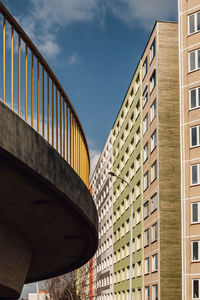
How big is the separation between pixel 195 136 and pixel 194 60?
6214mm

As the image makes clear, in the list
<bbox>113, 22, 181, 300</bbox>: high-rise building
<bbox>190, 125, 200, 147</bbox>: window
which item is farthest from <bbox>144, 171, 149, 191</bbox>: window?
<bbox>190, 125, 200, 147</bbox>: window

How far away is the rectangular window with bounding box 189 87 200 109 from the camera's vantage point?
137 ft

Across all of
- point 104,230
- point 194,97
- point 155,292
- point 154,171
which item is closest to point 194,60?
point 194,97

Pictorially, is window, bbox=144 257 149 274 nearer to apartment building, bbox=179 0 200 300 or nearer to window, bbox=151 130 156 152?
apartment building, bbox=179 0 200 300

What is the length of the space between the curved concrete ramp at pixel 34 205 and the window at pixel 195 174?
2998cm

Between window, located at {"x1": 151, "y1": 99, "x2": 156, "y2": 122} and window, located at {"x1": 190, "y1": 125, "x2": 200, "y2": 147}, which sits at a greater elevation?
window, located at {"x1": 151, "y1": 99, "x2": 156, "y2": 122}

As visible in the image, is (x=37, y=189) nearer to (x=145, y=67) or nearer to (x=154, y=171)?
(x=154, y=171)

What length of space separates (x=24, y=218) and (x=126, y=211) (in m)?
57.8

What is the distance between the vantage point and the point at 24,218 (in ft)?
24.1

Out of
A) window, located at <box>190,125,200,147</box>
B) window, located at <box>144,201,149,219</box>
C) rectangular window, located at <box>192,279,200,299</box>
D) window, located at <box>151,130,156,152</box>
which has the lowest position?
rectangular window, located at <box>192,279,200,299</box>

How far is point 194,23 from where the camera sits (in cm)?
4372

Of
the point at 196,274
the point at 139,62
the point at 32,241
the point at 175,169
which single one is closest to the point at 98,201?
the point at 139,62

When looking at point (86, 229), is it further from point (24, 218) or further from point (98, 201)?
point (98, 201)

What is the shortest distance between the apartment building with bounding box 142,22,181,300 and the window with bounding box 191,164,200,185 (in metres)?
3.98
